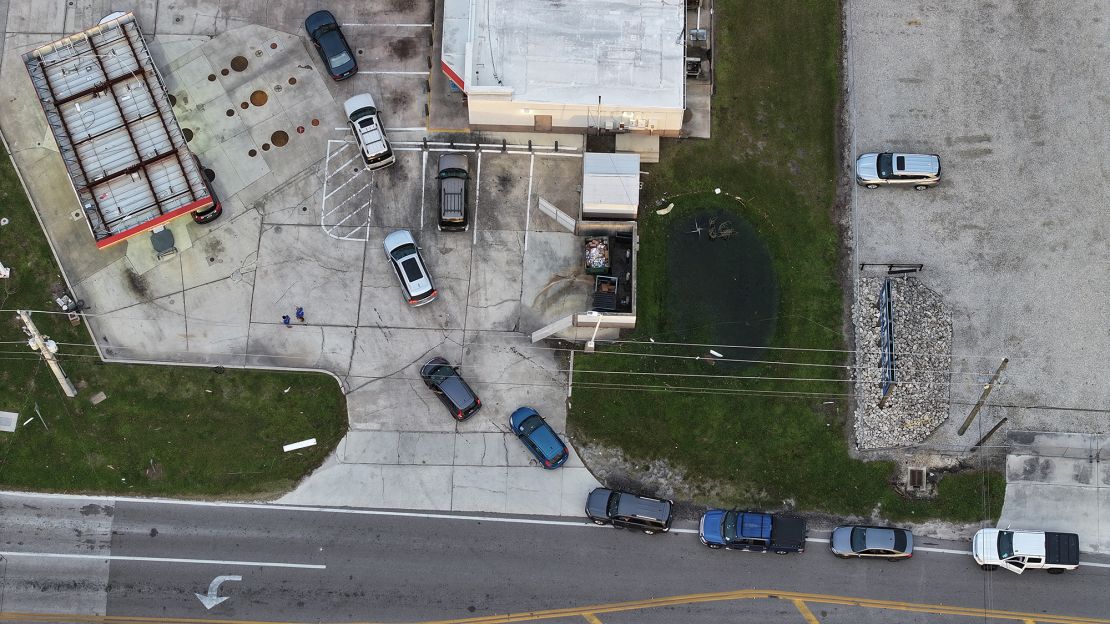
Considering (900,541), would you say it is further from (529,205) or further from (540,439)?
(529,205)

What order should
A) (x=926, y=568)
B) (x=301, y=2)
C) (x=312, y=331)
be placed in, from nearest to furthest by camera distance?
(x=926, y=568), (x=312, y=331), (x=301, y=2)

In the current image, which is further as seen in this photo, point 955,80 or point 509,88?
point 955,80

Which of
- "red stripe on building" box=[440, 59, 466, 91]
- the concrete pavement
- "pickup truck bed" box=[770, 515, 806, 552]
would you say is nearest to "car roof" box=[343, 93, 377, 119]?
the concrete pavement

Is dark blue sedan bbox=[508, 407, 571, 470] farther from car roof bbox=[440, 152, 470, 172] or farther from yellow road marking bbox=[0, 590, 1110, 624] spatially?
car roof bbox=[440, 152, 470, 172]

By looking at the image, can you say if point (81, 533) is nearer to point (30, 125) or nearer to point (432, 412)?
point (432, 412)

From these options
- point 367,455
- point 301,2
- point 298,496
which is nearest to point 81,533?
point 298,496

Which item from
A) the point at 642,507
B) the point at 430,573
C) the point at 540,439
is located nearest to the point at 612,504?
the point at 642,507
